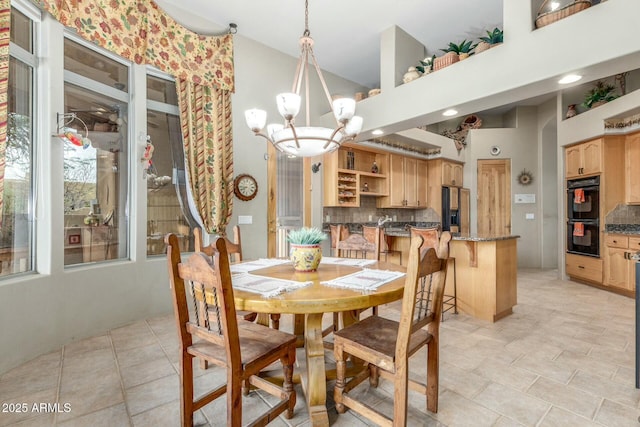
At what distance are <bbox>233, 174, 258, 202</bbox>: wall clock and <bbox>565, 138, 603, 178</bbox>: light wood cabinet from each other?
5086 mm

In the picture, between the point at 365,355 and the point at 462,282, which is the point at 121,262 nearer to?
the point at 365,355

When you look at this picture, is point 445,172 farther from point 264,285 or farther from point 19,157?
point 19,157

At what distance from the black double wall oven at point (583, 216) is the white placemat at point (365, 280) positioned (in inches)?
182

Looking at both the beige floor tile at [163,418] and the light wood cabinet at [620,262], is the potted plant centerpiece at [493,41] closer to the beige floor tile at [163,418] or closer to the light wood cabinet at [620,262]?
the light wood cabinet at [620,262]

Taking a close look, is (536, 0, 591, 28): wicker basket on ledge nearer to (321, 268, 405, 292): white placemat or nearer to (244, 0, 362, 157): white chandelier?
(244, 0, 362, 157): white chandelier

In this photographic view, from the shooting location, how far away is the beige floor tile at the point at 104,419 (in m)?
1.67

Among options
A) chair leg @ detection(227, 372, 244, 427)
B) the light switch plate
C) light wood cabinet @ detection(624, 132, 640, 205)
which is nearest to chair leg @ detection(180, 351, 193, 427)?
chair leg @ detection(227, 372, 244, 427)

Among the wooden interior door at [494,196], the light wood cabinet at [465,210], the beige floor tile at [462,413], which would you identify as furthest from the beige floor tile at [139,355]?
the wooden interior door at [494,196]

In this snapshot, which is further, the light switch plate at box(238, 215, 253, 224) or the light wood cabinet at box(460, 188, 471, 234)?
the light wood cabinet at box(460, 188, 471, 234)

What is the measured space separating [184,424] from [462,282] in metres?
3.09

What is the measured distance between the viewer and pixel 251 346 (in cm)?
150

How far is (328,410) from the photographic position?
1752 mm

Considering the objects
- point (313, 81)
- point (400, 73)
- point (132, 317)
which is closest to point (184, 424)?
point (132, 317)

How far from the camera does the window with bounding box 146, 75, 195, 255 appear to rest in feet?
11.4
